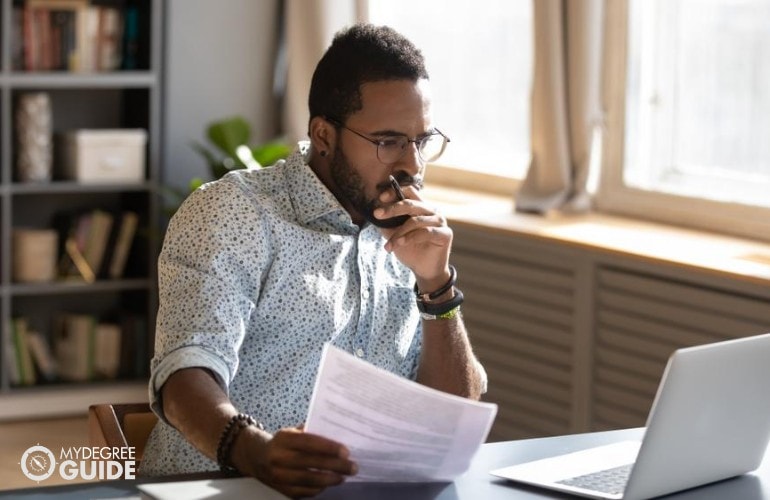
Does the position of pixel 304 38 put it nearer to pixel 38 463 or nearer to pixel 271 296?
pixel 38 463

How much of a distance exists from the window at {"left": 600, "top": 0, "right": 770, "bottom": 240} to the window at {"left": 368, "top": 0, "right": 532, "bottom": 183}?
0.54 metres

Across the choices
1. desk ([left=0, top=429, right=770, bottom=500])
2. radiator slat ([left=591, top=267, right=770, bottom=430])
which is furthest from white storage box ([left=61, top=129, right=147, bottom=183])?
desk ([left=0, top=429, right=770, bottom=500])

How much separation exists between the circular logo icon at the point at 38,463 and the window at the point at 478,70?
68.1 inches

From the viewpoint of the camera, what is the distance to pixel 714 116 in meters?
3.80

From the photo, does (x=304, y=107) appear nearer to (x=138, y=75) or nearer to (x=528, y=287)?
(x=138, y=75)

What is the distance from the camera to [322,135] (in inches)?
85.4

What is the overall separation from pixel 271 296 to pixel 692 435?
0.74m

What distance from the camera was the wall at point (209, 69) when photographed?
4801 millimetres

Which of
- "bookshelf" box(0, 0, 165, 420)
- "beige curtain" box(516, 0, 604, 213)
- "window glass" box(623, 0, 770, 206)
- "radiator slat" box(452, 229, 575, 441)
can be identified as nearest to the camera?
"window glass" box(623, 0, 770, 206)

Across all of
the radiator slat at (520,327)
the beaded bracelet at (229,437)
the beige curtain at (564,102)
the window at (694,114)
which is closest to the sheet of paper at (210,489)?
the beaded bracelet at (229,437)

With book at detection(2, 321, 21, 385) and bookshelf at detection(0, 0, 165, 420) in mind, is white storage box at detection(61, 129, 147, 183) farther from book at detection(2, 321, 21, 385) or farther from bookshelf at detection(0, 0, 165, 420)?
book at detection(2, 321, 21, 385)

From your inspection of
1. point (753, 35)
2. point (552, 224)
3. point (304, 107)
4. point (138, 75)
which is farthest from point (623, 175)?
point (138, 75)

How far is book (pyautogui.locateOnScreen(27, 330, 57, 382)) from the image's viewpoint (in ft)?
15.2

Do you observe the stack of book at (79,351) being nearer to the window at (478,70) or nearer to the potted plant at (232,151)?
the potted plant at (232,151)
